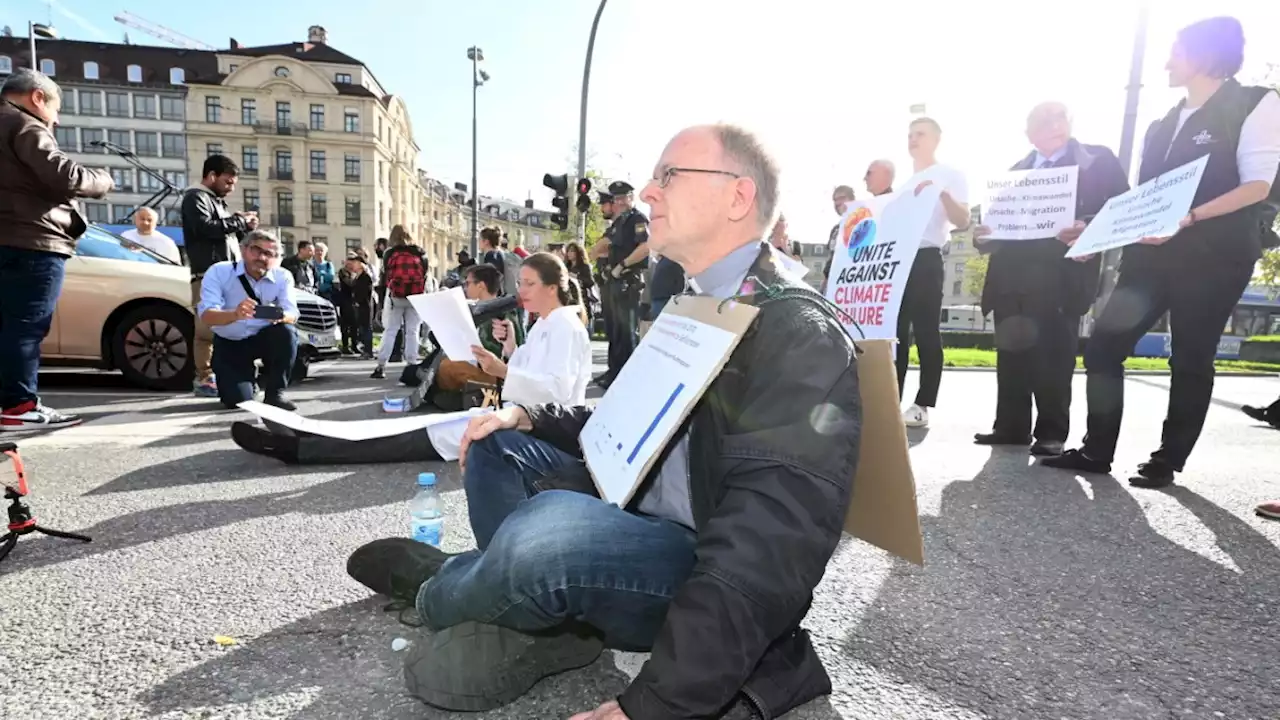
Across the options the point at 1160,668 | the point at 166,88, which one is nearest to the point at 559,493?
the point at 1160,668

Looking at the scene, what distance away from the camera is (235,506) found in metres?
3.10

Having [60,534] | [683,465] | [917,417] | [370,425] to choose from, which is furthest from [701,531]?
[917,417]

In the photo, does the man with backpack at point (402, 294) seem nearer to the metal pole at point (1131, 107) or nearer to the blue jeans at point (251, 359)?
the blue jeans at point (251, 359)

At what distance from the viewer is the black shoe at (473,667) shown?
1.53 m

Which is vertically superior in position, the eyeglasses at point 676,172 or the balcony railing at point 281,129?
the balcony railing at point 281,129

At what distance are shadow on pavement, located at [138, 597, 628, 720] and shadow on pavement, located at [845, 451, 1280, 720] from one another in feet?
2.62

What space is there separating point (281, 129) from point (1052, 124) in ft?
226

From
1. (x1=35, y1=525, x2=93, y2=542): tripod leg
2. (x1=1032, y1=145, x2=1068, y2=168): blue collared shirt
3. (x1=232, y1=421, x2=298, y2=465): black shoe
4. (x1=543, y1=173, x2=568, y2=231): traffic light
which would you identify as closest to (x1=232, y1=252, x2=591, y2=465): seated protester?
(x1=232, y1=421, x2=298, y2=465): black shoe

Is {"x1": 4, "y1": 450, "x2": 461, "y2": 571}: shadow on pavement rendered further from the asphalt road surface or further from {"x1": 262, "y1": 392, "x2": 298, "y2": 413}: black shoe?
{"x1": 262, "y1": 392, "x2": 298, "y2": 413}: black shoe

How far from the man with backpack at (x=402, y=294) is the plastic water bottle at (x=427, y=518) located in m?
5.62

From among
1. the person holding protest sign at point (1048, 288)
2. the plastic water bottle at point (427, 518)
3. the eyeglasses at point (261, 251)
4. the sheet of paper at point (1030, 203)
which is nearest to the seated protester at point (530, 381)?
the plastic water bottle at point (427, 518)

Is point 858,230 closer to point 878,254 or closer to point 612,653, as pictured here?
point 878,254

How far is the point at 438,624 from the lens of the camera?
161 centimetres

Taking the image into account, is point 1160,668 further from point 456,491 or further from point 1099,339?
point 456,491
